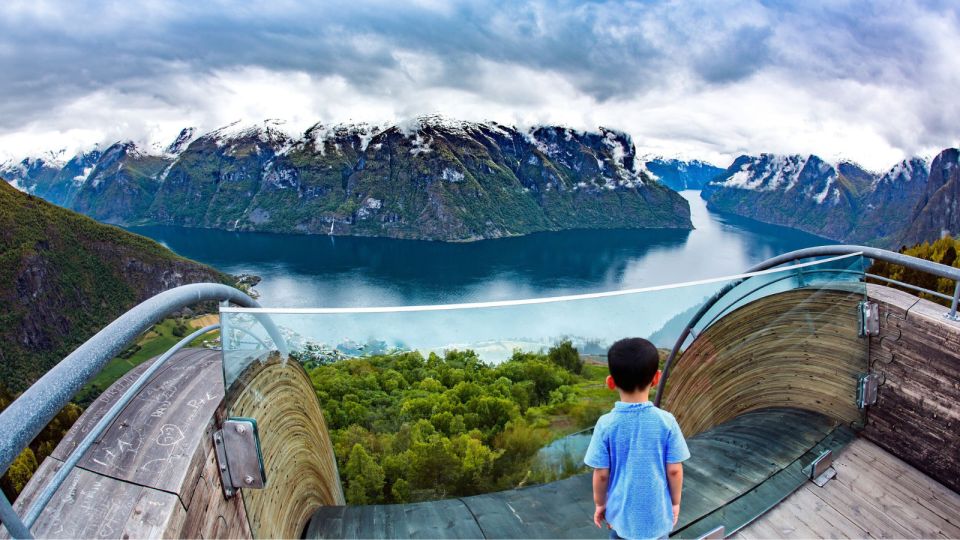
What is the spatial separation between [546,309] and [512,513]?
0.94 metres

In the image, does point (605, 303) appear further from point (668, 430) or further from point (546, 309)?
point (668, 430)

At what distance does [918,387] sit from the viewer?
2959 mm

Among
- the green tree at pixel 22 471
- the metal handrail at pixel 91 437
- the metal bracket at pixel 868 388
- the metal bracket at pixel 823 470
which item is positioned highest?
the metal handrail at pixel 91 437

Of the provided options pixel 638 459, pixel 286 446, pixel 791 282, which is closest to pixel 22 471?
pixel 286 446

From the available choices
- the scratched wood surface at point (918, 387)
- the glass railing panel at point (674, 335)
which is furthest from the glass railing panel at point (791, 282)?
the scratched wood surface at point (918, 387)

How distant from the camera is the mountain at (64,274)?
6556cm

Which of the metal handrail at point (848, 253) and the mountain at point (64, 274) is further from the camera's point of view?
the mountain at point (64, 274)

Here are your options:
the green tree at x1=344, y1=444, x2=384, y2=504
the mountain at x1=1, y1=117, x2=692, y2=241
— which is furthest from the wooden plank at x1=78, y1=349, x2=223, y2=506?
the mountain at x1=1, y1=117, x2=692, y2=241

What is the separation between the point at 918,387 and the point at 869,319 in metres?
0.43

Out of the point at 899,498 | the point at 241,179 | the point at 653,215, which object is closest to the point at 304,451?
the point at 899,498

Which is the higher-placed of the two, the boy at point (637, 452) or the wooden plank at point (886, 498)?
the boy at point (637, 452)

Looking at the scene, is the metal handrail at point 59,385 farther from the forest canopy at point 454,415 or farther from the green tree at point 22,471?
the green tree at point 22,471

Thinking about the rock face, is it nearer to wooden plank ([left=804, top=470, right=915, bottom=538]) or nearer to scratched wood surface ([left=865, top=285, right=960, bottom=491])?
scratched wood surface ([left=865, top=285, right=960, bottom=491])

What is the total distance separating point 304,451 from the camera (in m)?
2.36
